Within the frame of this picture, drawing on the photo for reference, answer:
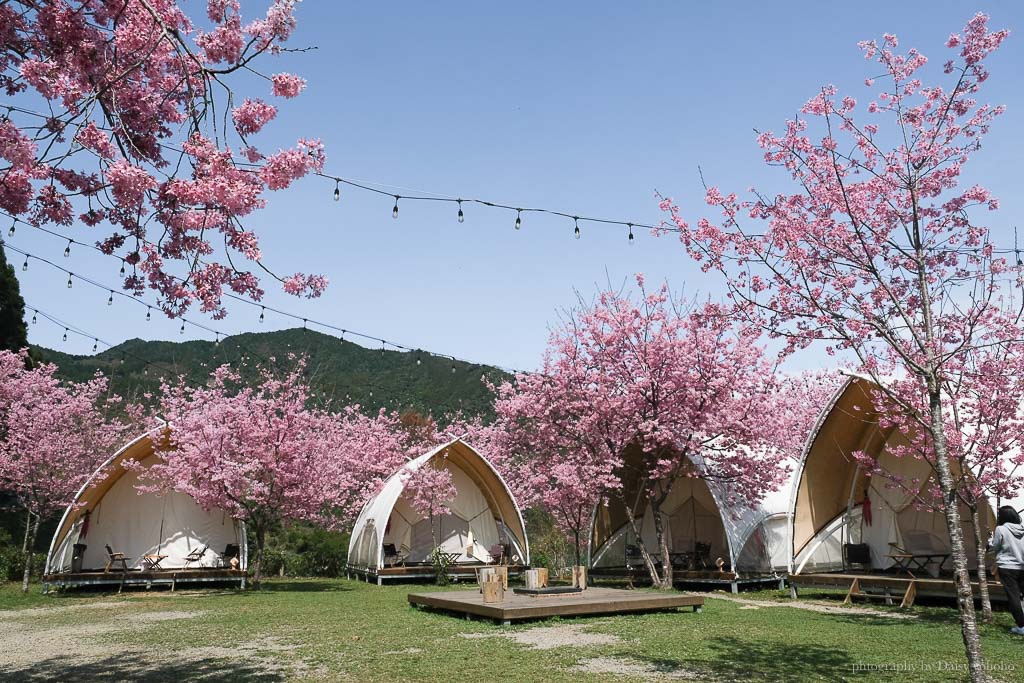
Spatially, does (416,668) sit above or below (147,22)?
below

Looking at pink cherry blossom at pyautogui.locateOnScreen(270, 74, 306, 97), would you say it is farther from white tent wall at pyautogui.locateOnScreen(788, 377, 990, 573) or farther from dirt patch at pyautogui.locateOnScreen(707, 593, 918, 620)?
white tent wall at pyautogui.locateOnScreen(788, 377, 990, 573)

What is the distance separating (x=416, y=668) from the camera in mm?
7648

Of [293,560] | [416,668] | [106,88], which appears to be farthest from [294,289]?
[293,560]

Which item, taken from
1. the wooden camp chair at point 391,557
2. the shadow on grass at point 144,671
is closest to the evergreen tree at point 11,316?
the wooden camp chair at point 391,557

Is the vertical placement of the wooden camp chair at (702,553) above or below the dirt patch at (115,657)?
above

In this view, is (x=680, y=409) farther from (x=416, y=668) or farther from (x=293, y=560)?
(x=293, y=560)

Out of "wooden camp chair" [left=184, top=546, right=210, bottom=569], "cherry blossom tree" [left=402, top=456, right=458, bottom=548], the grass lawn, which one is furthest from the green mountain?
the grass lawn

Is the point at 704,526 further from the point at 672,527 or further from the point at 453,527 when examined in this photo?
the point at 453,527

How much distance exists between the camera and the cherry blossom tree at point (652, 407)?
17.7m

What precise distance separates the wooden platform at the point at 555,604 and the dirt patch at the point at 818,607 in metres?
2.03

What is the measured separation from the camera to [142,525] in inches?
843

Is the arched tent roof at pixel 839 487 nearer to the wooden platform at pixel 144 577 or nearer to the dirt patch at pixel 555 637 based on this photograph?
the dirt patch at pixel 555 637

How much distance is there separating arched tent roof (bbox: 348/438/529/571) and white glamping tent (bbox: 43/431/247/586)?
3.40 meters

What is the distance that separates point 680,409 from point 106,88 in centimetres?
1456
